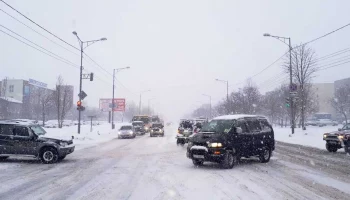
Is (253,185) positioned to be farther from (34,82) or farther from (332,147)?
(34,82)

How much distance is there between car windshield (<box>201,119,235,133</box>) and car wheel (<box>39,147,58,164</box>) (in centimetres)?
645

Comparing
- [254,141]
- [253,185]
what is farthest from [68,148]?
[253,185]

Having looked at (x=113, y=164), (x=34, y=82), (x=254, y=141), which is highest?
(x=34, y=82)

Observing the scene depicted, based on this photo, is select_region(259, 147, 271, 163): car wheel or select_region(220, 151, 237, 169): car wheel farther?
select_region(259, 147, 271, 163): car wheel

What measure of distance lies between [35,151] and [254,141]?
30.2 ft

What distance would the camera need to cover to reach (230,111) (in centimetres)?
6341

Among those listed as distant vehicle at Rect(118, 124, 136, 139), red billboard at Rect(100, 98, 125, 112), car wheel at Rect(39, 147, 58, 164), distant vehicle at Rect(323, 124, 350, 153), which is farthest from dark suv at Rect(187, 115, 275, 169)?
red billboard at Rect(100, 98, 125, 112)

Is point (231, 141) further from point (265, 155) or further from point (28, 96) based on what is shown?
point (28, 96)

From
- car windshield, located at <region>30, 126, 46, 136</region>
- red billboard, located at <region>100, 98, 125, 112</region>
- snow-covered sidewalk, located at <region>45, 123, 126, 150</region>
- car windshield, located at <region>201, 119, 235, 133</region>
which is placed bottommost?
snow-covered sidewalk, located at <region>45, 123, 126, 150</region>

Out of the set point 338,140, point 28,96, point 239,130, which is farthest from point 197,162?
point 28,96

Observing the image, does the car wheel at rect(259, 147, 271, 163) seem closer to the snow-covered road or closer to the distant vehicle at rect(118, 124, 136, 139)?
the snow-covered road

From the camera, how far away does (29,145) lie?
46.9 feet

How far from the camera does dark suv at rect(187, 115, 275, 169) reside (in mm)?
12102

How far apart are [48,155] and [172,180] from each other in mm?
6904
